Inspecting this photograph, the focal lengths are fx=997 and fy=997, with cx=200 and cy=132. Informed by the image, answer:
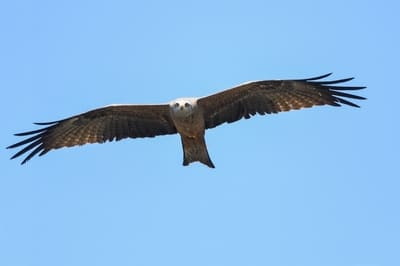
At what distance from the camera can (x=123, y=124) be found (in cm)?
1545

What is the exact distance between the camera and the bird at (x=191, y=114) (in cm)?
1473

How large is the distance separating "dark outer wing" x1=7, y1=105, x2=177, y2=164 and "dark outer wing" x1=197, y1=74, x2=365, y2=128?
2.32 ft

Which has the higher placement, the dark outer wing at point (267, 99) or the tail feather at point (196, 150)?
the dark outer wing at point (267, 99)

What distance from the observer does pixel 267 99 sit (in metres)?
15.1

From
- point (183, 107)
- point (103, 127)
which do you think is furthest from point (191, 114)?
point (103, 127)

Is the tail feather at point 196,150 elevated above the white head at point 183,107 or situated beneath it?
situated beneath

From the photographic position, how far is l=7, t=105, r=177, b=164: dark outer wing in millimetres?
15219

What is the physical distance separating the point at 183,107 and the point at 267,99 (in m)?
1.42

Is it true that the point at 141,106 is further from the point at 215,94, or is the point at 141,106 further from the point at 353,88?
the point at 353,88

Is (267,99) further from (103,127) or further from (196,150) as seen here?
(103,127)

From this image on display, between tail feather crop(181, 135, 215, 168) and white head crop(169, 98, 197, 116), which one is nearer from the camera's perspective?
white head crop(169, 98, 197, 116)

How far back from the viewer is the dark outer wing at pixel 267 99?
586 inches

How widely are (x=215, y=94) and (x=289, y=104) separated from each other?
1.23m

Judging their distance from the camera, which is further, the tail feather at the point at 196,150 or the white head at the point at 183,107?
the tail feather at the point at 196,150
